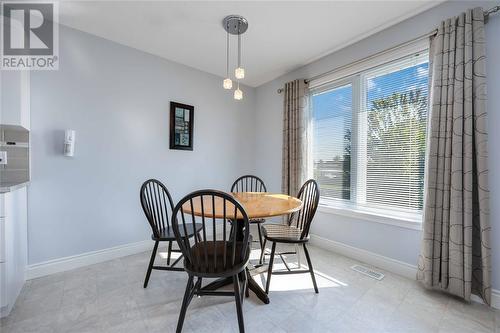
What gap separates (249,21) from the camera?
2.17 meters

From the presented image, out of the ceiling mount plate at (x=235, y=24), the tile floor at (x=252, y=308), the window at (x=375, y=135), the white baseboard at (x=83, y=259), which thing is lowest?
the tile floor at (x=252, y=308)

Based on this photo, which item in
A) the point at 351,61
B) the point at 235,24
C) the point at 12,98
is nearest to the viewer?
the point at 12,98

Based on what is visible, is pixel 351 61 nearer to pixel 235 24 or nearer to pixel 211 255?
pixel 235 24

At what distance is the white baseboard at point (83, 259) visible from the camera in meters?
2.08

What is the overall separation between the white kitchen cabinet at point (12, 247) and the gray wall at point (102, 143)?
0.22 metres

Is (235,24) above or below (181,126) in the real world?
above

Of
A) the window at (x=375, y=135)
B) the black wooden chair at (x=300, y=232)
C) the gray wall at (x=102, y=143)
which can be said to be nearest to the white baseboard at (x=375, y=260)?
the window at (x=375, y=135)

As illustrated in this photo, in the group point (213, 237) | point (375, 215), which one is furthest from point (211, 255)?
point (375, 215)

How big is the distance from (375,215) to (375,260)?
1.60 feet

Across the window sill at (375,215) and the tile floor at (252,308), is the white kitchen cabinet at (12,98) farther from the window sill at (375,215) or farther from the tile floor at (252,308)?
the window sill at (375,215)

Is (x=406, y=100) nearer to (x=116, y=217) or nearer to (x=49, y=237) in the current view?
(x=116, y=217)

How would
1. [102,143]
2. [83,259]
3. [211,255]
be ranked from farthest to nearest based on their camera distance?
[102,143] < [83,259] < [211,255]

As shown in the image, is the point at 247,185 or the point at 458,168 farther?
the point at 247,185

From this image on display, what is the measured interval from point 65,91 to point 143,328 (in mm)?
2338
